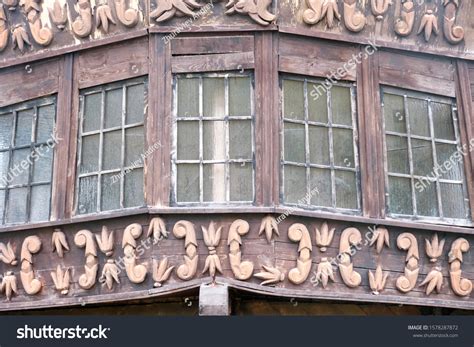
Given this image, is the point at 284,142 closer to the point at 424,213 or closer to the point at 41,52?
the point at 424,213

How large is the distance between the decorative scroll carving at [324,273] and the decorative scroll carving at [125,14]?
3376 mm

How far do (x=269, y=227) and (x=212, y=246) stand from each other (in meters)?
0.61

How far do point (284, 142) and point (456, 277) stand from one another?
7.79 feet

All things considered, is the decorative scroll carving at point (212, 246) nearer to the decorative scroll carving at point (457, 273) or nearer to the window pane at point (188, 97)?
the window pane at point (188, 97)

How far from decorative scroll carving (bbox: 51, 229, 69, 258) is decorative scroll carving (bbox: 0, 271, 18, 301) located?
0.58 metres

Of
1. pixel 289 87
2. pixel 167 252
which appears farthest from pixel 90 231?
pixel 289 87

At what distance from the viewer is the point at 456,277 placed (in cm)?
1081

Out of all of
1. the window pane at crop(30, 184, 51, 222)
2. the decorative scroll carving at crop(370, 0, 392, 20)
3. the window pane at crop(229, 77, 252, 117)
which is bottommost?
the window pane at crop(30, 184, 51, 222)

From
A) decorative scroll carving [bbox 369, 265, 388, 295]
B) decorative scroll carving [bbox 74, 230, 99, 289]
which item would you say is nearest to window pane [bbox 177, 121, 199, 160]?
decorative scroll carving [bbox 74, 230, 99, 289]

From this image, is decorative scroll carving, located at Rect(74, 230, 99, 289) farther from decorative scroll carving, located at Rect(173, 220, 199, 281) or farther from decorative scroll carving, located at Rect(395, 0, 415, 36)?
decorative scroll carving, located at Rect(395, 0, 415, 36)

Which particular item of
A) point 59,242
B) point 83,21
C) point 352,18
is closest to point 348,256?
point 352,18

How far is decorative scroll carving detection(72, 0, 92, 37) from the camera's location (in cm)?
1129

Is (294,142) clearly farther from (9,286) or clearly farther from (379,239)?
(9,286)

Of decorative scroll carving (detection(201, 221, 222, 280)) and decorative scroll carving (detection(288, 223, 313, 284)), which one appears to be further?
decorative scroll carving (detection(288, 223, 313, 284))
